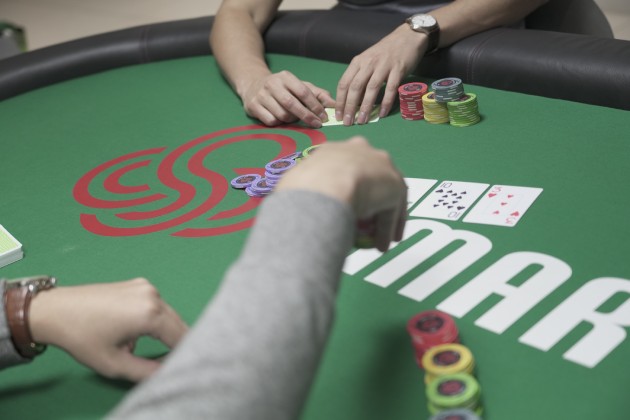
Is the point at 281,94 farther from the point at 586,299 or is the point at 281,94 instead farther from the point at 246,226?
the point at 586,299

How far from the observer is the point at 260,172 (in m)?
1.90

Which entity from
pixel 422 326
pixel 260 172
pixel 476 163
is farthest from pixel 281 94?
pixel 422 326

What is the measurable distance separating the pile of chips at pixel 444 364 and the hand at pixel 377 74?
95cm

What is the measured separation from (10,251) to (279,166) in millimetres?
604

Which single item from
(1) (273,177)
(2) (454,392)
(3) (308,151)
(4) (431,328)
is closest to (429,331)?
(4) (431,328)

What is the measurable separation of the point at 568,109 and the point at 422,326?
964 mm

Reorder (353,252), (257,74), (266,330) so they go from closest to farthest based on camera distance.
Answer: (266,330), (353,252), (257,74)

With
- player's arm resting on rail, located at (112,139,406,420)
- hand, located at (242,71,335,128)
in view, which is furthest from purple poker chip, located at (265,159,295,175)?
player's arm resting on rail, located at (112,139,406,420)

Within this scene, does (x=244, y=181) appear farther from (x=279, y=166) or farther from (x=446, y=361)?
(x=446, y=361)

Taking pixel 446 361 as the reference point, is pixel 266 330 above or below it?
above

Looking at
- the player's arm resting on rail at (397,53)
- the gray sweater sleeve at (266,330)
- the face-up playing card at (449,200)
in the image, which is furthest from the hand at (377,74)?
the gray sweater sleeve at (266,330)

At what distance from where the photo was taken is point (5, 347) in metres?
1.21

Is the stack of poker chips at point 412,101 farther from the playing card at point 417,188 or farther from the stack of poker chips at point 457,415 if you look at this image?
the stack of poker chips at point 457,415

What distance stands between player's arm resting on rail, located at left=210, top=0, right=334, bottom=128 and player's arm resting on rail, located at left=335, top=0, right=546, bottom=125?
9 cm
